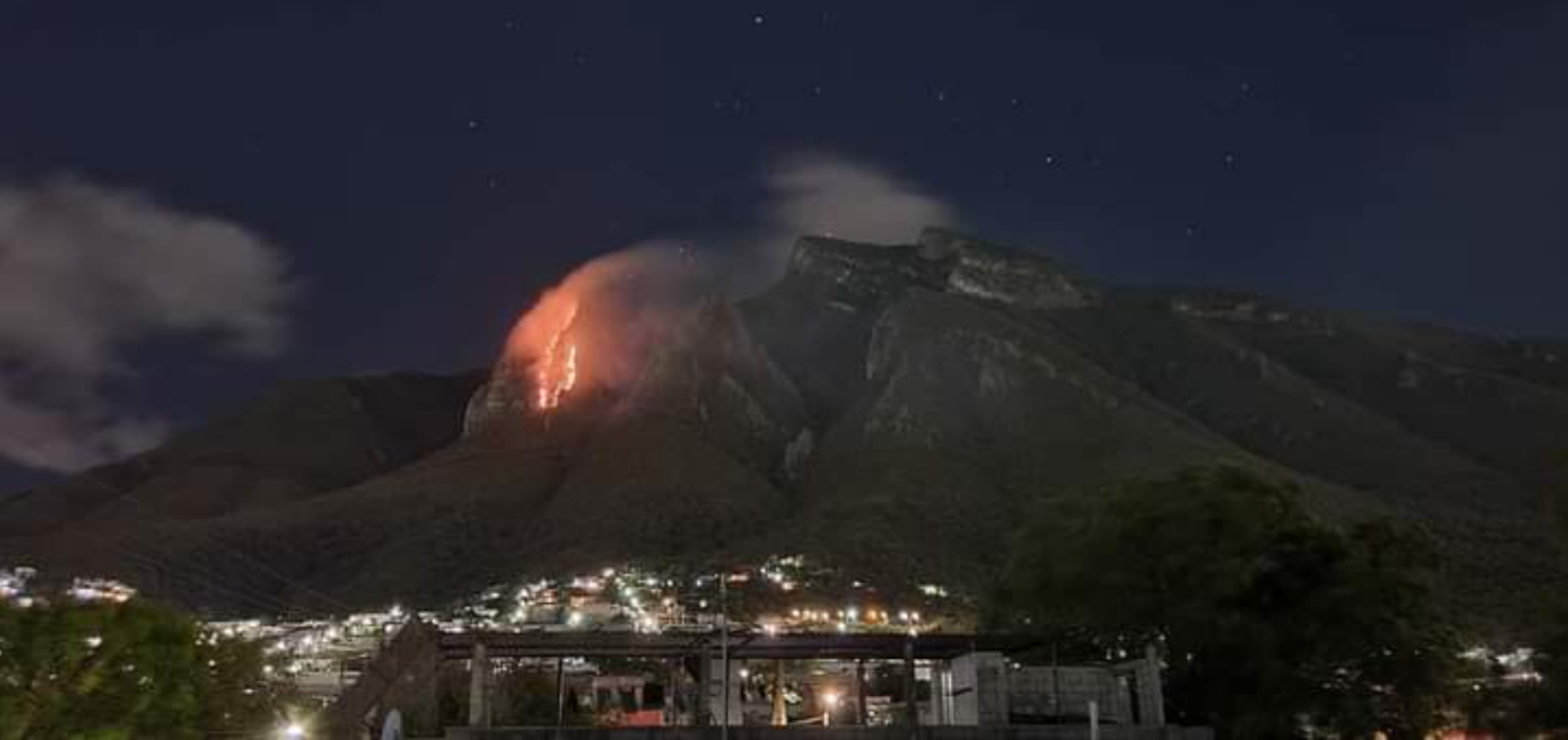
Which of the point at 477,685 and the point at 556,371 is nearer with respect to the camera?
the point at 477,685

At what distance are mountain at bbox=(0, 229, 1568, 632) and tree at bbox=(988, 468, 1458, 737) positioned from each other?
26.9m

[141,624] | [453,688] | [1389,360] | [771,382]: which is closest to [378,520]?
[771,382]

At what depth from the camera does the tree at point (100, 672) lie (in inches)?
727

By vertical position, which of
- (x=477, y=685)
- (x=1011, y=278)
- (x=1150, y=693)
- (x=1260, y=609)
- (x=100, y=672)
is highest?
(x=1011, y=278)

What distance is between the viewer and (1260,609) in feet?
118

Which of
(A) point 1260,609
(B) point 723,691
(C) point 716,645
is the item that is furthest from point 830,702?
(B) point 723,691

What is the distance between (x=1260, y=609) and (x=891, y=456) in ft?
211

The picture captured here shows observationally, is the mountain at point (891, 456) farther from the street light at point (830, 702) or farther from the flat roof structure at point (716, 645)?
the flat roof structure at point (716, 645)

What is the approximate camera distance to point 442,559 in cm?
9744

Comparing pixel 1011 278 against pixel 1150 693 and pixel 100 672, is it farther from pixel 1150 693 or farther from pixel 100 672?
pixel 100 672

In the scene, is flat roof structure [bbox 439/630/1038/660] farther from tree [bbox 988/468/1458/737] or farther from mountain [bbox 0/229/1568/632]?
mountain [bbox 0/229/1568/632]

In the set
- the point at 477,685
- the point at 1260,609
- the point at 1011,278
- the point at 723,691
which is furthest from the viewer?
the point at 1011,278

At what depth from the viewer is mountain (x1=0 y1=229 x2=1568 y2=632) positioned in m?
84.8

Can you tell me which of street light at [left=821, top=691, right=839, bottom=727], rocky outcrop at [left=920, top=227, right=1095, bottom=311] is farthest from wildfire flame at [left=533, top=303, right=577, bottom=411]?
street light at [left=821, top=691, right=839, bottom=727]
